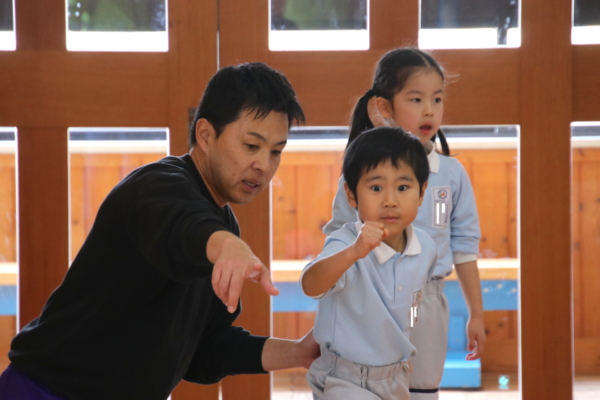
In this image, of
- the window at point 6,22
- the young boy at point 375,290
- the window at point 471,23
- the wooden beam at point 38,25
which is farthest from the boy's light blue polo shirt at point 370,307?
→ the window at point 6,22

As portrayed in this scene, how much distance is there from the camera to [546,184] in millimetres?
1764

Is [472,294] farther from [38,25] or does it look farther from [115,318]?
[38,25]

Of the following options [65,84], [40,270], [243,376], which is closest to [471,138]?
[243,376]

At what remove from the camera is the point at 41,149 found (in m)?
1.77

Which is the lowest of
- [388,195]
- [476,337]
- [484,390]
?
[484,390]

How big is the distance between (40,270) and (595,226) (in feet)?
5.58

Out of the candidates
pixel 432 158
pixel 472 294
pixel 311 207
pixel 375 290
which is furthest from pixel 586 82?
pixel 375 290

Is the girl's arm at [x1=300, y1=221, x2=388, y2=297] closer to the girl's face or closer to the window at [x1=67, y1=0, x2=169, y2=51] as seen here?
the girl's face

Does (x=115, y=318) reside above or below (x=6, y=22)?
below

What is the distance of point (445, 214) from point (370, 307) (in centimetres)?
41

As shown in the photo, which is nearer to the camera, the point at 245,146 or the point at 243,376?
the point at 245,146

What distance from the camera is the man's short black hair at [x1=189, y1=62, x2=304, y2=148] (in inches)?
41.1

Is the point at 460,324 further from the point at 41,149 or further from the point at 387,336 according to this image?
the point at 41,149

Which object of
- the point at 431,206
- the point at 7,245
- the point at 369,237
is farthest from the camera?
the point at 7,245
